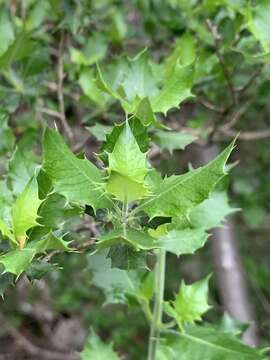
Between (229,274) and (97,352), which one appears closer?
(97,352)

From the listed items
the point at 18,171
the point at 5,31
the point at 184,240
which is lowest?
the point at 184,240

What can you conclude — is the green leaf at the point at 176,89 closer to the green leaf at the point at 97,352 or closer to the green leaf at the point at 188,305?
the green leaf at the point at 188,305

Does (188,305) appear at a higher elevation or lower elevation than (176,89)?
lower

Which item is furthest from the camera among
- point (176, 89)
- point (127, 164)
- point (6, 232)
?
point (176, 89)

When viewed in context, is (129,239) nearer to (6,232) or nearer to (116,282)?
(6,232)

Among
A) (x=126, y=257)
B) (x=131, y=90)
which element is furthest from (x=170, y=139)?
(x=126, y=257)

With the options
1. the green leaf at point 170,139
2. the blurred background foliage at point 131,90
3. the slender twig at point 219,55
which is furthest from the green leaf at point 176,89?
the slender twig at point 219,55

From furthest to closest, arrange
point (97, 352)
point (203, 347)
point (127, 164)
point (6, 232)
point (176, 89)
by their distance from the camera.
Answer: point (97, 352)
point (203, 347)
point (176, 89)
point (6, 232)
point (127, 164)
